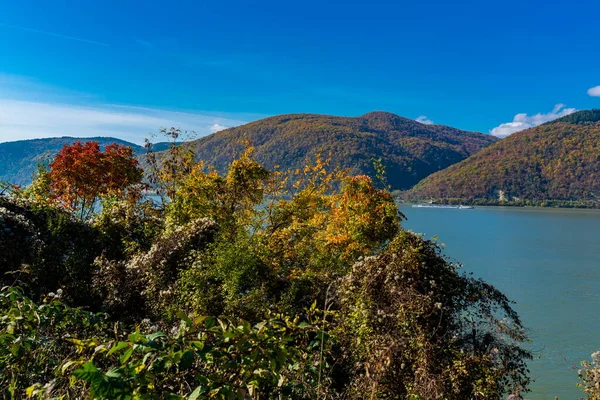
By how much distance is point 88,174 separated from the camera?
18250mm

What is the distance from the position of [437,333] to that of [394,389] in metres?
0.95

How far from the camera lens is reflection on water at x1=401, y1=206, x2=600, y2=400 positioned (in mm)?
14594

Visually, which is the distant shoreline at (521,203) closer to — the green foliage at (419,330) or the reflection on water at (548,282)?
the reflection on water at (548,282)

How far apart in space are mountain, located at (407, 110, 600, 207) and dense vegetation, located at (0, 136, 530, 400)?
122m

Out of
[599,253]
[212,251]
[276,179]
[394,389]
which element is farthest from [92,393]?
[599,253]

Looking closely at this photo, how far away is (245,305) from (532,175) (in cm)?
14241

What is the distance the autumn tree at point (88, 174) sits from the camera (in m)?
18.0

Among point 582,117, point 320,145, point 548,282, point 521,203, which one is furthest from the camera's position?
point 582,117

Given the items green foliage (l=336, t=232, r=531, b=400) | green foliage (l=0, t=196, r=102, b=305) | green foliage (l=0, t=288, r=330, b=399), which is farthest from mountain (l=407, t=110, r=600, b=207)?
green foliage (l=0, t=288, r=330, b=399)

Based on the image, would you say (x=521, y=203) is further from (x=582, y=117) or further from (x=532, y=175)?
(x=582, y=117)

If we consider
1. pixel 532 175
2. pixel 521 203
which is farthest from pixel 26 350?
pixel 532 175

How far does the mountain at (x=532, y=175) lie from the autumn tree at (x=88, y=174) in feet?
385

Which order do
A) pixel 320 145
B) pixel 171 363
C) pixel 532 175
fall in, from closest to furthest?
pixel 171 363
pixel 532 175
pixel 320 145

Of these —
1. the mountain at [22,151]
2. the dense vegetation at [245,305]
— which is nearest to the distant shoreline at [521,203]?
the mountain at [22,151]
